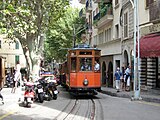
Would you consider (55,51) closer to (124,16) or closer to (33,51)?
(124,16)

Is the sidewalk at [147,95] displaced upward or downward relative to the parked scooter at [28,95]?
downward

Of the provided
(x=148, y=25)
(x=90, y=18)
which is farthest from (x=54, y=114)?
(x=90, y=18)

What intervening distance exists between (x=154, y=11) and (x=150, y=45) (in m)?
2.20

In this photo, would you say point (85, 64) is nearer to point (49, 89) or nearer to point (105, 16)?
point (49, 89)

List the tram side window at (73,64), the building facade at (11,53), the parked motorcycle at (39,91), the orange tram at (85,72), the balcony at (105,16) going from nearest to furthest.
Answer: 1. the parked motorcycle at (39,91)
2. the orange tram at (85,72)
3. the tram side window at (73,64)
4. the balcony at (105,16)
5. the building facade at (11,53)

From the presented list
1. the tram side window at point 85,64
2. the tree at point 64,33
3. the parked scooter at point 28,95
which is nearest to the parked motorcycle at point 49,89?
the tram side window at point 85,64

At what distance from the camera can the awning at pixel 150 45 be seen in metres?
20.7

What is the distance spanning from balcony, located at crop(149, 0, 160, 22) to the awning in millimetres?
997

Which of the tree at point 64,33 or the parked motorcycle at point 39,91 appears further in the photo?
the tree at point 64,33

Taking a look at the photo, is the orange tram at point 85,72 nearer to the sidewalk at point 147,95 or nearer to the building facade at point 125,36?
the sidewalk at point 147,95

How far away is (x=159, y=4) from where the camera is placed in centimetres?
2148

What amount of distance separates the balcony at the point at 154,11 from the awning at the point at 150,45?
1.00m

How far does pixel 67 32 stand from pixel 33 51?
32.6m

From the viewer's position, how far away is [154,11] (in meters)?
22.1
